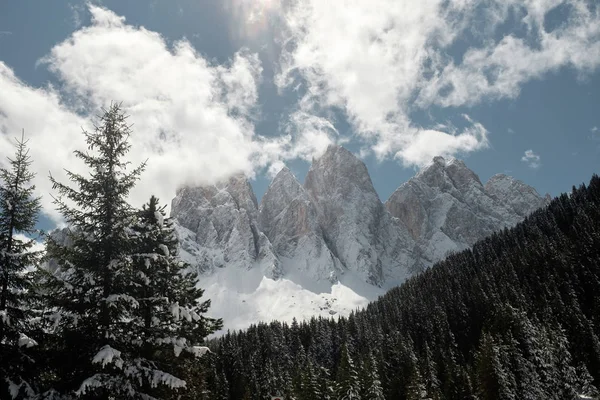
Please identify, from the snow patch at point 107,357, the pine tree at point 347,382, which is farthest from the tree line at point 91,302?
the pine tree at point 347,382

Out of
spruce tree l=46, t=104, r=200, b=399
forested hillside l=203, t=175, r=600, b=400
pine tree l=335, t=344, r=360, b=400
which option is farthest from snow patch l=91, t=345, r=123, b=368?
pine tree l=335, t=344, r=360, b=400

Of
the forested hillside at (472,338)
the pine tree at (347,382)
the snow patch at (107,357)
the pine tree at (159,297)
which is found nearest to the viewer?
the snow patch at (107,357)

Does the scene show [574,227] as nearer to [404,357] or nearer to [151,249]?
[404,357]

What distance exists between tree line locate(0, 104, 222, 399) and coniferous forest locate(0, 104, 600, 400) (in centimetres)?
5

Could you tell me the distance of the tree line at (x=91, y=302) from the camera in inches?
A: 512

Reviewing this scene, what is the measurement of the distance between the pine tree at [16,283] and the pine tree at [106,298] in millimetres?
1136

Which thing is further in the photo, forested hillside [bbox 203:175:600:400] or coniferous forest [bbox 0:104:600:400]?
forested hillside [bbox 203:175:600:400]

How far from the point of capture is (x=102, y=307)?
529 inches

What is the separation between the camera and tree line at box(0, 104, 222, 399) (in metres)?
13.0

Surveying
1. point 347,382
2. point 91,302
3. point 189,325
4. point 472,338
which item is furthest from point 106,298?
point 472,338

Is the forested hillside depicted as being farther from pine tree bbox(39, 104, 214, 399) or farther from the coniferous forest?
pine tree bbox(39, 104, 214, 399)

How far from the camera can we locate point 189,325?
1706 centimetres

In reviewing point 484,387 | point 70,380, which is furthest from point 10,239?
point 484,387

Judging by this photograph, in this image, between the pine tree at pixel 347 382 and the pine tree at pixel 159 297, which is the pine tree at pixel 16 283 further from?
the pine tree at pixel 347 382
